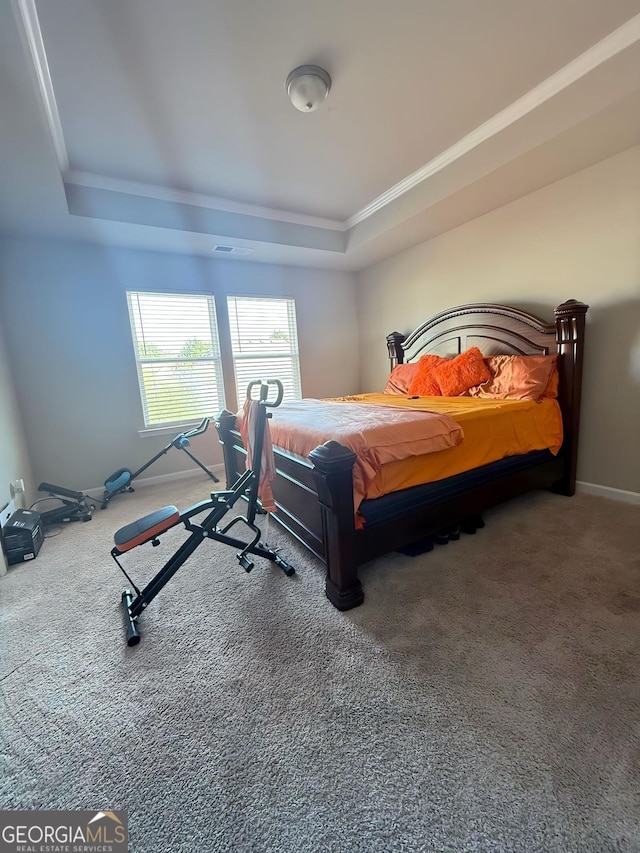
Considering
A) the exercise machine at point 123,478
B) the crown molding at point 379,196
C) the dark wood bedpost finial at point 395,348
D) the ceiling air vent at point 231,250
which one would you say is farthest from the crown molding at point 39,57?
the dark wood bedpost finial at point 395,348

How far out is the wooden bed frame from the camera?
1.63 meters

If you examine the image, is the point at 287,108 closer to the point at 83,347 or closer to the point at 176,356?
the point at 176,356

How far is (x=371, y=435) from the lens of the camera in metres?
1.77

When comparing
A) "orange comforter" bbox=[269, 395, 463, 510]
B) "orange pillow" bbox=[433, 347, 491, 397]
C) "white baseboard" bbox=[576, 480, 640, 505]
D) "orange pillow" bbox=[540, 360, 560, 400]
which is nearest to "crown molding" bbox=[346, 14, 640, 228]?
"orange pillow" bbox=[433, 347, 491, 397]

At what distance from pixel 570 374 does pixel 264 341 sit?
3.32 metres

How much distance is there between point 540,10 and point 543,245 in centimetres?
154

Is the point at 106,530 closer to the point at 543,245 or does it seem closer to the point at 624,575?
the point at 624,575

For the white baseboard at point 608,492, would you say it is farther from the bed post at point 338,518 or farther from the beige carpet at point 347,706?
the bed post at point 338,518

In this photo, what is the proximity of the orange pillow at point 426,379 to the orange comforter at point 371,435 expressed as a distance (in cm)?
126

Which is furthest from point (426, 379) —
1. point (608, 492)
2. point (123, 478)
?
point (123, 478)

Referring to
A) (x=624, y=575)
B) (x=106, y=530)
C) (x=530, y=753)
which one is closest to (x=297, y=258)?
(x=106, y=530)

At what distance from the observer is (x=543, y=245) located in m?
2.91

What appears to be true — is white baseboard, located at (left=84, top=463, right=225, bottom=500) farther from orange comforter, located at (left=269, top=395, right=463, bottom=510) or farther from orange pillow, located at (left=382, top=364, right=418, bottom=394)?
orange pillow, located at (left=382, top=364, right=418, bottom=394)

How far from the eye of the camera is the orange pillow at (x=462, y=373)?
3145mm
